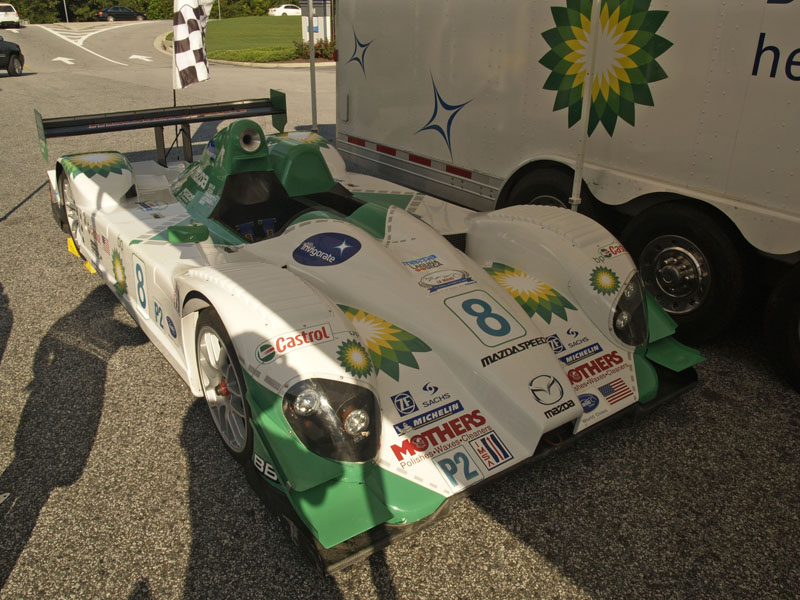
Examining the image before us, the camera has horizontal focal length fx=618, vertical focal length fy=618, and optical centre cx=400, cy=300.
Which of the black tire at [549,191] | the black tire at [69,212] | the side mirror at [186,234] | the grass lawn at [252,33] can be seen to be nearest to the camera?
the side mirror at [186,234]

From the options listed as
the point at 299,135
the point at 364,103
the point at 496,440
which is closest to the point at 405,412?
the point at 496,440

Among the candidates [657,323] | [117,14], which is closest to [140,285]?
[657,323]

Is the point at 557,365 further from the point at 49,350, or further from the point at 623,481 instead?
the point at 49,350

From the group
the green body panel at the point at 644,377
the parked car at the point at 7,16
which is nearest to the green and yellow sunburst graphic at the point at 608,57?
the green body panel at the point at 644,377

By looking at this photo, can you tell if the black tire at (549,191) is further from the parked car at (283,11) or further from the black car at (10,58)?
the parked car at (283,11)

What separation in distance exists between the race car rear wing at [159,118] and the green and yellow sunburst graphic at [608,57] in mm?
2161

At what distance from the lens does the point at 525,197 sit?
16.5 ft

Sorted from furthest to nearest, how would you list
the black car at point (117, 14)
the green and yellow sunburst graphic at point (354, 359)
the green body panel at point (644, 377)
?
the black car at point (117, 14) → the green body panel at point (644, 377) → the green and yellow sunburst graphic at point (354, 359)

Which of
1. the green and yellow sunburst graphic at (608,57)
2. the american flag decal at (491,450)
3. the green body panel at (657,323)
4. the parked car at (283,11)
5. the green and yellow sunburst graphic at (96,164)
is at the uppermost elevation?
the parked car at (283,11)

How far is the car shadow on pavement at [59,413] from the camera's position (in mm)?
2525

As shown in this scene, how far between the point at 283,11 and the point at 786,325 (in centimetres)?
5164

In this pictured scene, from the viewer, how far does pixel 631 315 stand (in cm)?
307

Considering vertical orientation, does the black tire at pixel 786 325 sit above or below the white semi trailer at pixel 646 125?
below

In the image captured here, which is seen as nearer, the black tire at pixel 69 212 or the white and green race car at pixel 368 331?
the white and green race car at pixel 368 331
